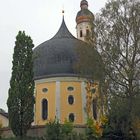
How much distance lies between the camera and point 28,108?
35438 mm

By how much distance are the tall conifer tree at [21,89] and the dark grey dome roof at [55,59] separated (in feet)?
28.9

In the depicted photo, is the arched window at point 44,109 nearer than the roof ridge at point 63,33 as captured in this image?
Yes

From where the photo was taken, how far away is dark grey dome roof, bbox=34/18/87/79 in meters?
47.1

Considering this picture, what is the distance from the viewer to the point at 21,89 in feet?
117

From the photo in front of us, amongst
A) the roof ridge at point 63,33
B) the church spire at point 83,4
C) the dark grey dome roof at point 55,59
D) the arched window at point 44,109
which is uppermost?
the church spire at point 83,4

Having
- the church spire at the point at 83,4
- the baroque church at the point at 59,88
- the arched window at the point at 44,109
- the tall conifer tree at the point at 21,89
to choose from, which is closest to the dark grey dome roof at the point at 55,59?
the baroque church at the point at 59,88

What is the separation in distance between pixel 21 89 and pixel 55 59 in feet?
41.5

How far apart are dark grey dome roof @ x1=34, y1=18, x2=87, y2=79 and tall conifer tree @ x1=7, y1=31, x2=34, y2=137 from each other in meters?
8.82

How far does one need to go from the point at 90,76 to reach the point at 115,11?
5.48 m

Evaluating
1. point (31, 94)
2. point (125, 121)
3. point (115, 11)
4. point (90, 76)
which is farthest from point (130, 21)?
point (31, 94)

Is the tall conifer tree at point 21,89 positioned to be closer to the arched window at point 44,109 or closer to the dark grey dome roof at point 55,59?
the dark grey dome roof at point 55,59

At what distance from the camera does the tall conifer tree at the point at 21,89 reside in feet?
116

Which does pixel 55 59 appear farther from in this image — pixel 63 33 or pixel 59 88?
pixel 63 33

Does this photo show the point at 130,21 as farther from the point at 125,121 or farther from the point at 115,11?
the point at 125,121
